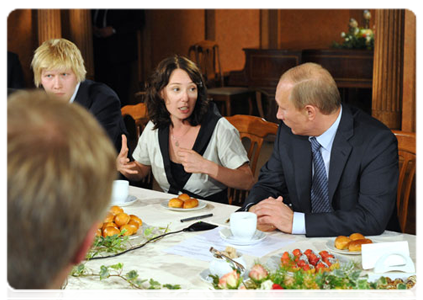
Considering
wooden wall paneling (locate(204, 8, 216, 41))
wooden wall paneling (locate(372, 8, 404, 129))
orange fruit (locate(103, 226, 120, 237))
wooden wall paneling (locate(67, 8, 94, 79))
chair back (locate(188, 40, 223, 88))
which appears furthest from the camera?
wooden wall paneling (locate(204, 8, 216, 41))

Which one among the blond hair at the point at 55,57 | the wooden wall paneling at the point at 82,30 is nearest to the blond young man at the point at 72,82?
the blond hair at the point at 55,57

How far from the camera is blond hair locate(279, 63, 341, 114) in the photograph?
2.27 meters

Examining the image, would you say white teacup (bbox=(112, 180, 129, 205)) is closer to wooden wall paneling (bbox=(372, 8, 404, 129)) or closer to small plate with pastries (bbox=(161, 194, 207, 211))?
small plate with pastries (bbox=(161, 194, 207, 211))

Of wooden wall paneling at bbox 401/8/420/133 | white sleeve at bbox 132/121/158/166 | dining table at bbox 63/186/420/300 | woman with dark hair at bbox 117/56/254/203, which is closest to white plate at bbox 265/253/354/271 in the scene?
dining table at bbox 63/186/420/300

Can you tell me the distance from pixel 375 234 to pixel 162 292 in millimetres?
837

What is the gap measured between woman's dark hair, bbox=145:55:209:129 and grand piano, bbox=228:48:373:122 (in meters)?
4.49

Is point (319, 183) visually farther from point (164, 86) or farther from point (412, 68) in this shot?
point (412, 68)

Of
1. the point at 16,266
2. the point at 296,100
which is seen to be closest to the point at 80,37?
the point at 296,100

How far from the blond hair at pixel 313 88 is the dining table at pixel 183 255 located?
0.51m

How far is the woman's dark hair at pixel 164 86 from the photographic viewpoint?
291 cm

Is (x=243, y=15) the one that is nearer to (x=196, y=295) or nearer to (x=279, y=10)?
(x=279, y=10)

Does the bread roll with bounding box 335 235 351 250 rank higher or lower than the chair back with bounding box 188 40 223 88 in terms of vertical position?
lower

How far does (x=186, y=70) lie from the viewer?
290cm

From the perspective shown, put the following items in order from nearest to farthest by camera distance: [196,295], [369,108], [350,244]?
[196,295], [350,244], [369,108]
